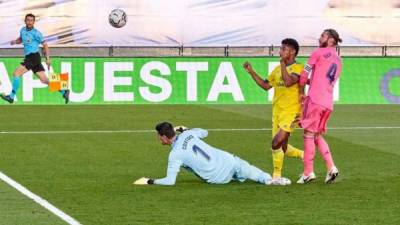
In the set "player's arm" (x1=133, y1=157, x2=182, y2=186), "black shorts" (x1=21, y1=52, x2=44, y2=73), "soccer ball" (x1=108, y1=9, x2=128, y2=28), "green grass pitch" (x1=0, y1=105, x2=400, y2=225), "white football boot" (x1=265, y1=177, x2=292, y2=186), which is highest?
"soccer ball" (x1=108, y1=9, x2=128, y2=28)

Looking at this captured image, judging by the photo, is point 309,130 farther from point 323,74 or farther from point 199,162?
point 199,162

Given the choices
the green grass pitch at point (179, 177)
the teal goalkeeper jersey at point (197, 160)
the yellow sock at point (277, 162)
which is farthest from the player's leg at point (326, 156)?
the teal goalkeeper jersey at point (197, 160)

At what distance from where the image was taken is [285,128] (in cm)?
1485

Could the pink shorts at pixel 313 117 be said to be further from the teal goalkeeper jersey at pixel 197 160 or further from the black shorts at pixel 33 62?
the black shorts at pixel 33 62

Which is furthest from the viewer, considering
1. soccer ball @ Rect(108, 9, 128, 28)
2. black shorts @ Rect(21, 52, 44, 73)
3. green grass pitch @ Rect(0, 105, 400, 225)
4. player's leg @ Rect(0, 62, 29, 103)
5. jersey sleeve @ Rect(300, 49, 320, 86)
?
soccer ball @ Rect(108, 9, 128, 28)

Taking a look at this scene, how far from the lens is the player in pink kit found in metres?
14.7

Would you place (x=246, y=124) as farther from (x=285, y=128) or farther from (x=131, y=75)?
(x=285, y=128)

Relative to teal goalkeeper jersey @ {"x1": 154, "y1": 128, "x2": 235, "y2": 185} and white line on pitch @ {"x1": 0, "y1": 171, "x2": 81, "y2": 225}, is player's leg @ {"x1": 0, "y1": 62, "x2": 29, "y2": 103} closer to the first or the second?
white line on pitch @ {"x1": 0, "y1": 171, "x2": 81, "y2": 225}

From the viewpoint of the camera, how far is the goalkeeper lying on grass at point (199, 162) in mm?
14188

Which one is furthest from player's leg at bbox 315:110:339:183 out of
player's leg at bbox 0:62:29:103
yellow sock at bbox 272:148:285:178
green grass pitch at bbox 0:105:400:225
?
player's leg at bbox 0:62:29:103

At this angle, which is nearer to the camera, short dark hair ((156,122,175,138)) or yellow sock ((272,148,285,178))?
short dark hair ((156,122,175,138))

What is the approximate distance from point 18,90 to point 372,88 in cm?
889

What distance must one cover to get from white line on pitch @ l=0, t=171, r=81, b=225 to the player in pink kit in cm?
327

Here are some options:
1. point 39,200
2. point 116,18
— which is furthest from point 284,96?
point 116,18
